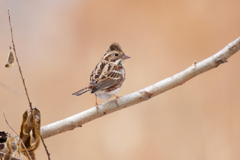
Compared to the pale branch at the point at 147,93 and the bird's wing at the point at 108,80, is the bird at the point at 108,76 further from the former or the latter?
the pale branch at the point at 147,93

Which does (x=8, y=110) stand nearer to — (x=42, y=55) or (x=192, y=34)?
(x=42, y=55)

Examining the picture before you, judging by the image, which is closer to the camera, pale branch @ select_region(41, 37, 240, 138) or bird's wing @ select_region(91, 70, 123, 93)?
pale branch @ select_region(41, 37, 240, 138)

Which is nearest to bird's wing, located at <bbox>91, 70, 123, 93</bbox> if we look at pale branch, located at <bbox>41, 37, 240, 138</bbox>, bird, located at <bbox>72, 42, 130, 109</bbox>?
bird, located at <bbox>72, 42, 130, 109</bbox>

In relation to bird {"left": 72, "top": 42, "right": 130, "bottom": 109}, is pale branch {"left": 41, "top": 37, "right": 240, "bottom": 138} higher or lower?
lower

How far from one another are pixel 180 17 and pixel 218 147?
4.32 ft

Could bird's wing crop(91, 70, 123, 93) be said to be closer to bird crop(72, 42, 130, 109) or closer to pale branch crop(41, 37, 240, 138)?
bird crop(72, 42, 130, 109)

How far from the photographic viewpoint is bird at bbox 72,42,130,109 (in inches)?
83.9

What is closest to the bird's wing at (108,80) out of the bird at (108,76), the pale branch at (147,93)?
the bird at (108,76)

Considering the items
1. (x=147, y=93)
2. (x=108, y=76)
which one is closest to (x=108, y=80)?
(x=108, y=76)

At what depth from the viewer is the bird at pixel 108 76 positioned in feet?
6.99

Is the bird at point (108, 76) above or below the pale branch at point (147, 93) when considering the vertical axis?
above

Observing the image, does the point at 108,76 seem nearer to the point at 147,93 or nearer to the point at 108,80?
the point at 108,80

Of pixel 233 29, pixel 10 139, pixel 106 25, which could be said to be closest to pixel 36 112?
pixel 10 139

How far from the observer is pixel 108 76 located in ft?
7.32
